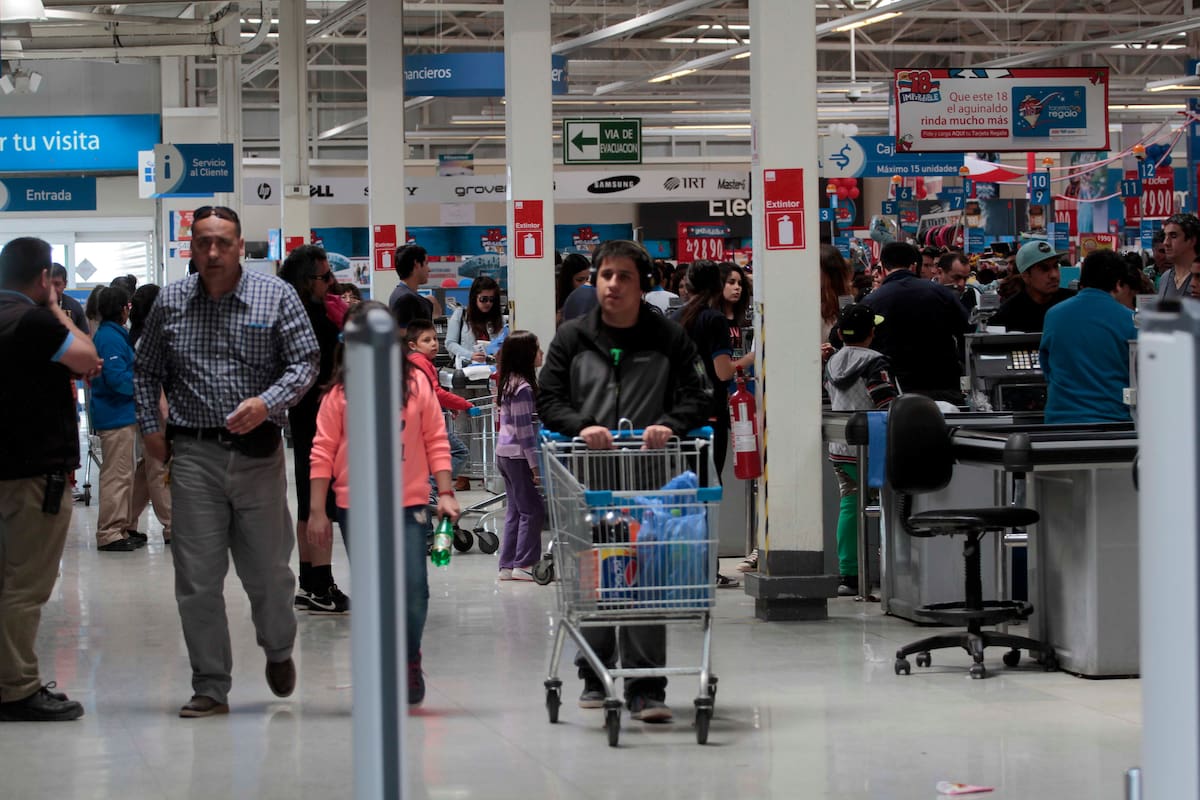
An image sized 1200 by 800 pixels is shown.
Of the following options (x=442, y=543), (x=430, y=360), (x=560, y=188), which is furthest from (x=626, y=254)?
(x=560, y=188)

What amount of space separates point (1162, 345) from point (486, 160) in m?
30.1

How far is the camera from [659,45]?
2752cm

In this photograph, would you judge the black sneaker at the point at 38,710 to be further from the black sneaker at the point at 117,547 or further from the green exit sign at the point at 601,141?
the green exit sign at the point at 601,141

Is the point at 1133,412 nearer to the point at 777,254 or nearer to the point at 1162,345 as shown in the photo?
the point at 777,254

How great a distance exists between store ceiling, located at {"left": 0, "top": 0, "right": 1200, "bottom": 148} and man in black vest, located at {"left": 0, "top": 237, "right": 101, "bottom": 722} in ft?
45.2

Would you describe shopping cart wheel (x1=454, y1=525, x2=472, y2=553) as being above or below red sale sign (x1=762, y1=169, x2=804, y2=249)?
below

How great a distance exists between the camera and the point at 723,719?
5641 mm

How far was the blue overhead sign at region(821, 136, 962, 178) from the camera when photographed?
2242cm

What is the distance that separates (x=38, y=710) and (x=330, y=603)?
2.44m

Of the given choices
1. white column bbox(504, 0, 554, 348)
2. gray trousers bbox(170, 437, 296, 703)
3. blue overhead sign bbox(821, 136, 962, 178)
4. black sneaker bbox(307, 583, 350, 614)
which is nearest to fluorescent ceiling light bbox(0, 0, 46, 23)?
white column bbox(504, 0, 554, 348)

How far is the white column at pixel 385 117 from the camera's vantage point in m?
15.1

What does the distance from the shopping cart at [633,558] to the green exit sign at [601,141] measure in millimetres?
9198

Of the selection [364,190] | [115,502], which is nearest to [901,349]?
[115,502]

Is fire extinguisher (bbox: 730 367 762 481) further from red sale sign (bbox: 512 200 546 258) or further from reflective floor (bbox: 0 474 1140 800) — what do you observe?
red sale sign (bbox: 512 200 546 258)
